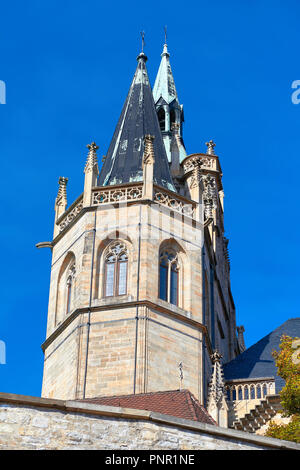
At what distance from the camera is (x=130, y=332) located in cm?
2845

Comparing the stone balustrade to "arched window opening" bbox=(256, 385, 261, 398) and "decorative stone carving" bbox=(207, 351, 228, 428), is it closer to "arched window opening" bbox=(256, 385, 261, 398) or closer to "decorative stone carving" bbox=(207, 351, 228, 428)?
"arched window opening" bbox=(256, 385, 261, 398)

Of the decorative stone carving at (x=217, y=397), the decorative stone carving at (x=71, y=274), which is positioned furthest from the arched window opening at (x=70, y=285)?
the decorative stone carving at (x=217, y=397)

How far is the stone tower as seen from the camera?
92.5ft

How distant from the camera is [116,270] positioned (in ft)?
99.3

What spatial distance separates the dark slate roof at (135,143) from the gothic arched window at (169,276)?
8.62ft

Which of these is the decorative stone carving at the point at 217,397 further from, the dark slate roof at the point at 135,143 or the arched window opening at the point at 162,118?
the arched window opening at the point at 162,118

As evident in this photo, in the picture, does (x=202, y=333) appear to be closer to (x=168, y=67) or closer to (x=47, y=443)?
(x=47, y=443)

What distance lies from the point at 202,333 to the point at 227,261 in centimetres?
1294

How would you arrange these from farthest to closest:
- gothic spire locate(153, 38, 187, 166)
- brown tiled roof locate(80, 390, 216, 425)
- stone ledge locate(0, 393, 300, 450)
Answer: gothic spire locate(153, 38, 187, 166), brown tiled roof locate(80, 390, 216, 425), stone ledge locate(0, 393, 300, 450)

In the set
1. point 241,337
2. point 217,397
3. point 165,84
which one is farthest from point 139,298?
point 165,84

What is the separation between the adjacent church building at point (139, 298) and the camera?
28.2 metres

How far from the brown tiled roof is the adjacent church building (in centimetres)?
813

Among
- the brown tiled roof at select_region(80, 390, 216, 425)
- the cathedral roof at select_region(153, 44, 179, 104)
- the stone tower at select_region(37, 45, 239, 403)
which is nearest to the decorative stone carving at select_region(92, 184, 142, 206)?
the stone tower at select_region(37, 45, 239, 403)

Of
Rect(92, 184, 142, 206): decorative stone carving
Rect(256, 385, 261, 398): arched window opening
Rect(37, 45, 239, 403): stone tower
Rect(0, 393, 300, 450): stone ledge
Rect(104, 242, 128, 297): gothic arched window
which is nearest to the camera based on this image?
Rect(0, 393, 300, 450): stone ledge
